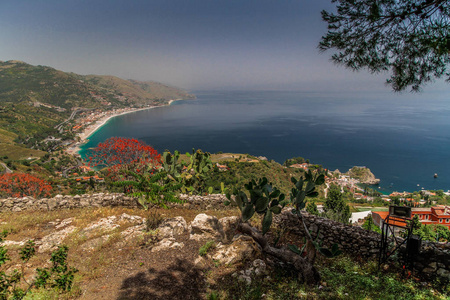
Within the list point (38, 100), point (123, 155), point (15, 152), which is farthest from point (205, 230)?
point (38, 100)

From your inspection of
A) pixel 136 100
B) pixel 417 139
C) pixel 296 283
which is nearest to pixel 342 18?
pixel 296 283

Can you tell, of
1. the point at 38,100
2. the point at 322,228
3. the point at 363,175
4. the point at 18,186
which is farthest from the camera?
the point at 38,100

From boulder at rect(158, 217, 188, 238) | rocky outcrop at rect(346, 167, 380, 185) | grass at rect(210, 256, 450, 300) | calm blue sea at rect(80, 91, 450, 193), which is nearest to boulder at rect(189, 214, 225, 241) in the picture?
boulder at rect(158, 217, 188, 238)

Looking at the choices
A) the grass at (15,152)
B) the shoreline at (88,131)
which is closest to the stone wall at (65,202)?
the grass at (15,152)

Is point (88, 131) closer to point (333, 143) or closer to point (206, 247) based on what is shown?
point (333, 143)

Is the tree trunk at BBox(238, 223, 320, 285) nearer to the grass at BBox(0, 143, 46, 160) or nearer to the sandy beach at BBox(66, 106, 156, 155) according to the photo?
the grass at BBox(0, 143, 46, 160)

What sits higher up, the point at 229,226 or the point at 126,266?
the point at 126,266

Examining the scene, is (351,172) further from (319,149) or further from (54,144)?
(54,144)
